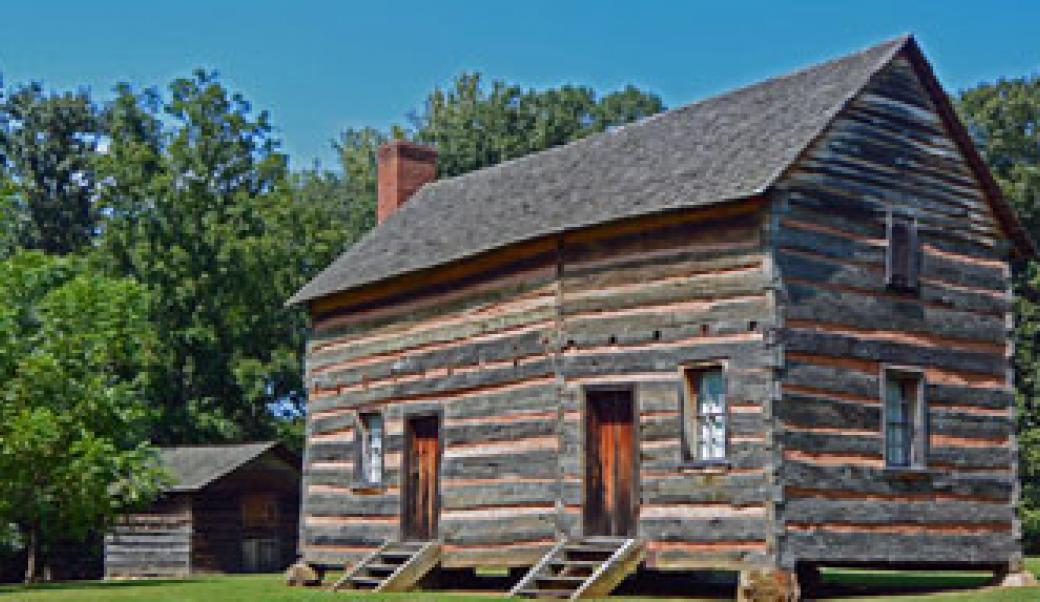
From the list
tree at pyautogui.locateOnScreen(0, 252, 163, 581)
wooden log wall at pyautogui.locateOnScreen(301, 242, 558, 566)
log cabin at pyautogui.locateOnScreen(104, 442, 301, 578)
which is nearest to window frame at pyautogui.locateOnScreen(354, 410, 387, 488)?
wooden log wall at pyautogui.locateOnScreen(301, 242, 558, 566)

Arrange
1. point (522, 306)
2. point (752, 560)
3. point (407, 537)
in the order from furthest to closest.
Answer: point (407, 537) < point (522, 306) < point (752, 560)

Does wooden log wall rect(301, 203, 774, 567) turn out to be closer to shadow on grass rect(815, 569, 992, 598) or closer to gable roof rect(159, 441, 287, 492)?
shadow on grass rect(815, 569, 992, 598)

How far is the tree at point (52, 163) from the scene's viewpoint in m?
62.2

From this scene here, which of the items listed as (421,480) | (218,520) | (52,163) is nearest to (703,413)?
(421,480)

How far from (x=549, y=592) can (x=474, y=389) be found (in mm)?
5161

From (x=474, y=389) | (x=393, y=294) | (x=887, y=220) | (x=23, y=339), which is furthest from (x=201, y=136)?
(x=887, y=220)

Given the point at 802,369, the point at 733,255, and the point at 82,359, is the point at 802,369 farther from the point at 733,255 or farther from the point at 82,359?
the point at 82,359

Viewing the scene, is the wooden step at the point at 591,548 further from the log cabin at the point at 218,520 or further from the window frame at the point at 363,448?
the log cabin at the point at 218,520

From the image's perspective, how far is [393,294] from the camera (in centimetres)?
2658

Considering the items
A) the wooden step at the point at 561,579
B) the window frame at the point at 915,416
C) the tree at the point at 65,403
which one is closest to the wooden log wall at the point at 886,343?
the window frame at the point at 915,416

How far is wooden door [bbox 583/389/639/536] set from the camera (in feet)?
68.8

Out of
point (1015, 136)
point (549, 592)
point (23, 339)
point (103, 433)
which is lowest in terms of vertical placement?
point (549, 592)

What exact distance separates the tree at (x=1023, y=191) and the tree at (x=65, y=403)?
27802mm

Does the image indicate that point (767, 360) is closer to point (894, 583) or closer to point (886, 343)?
point (886, 343)
